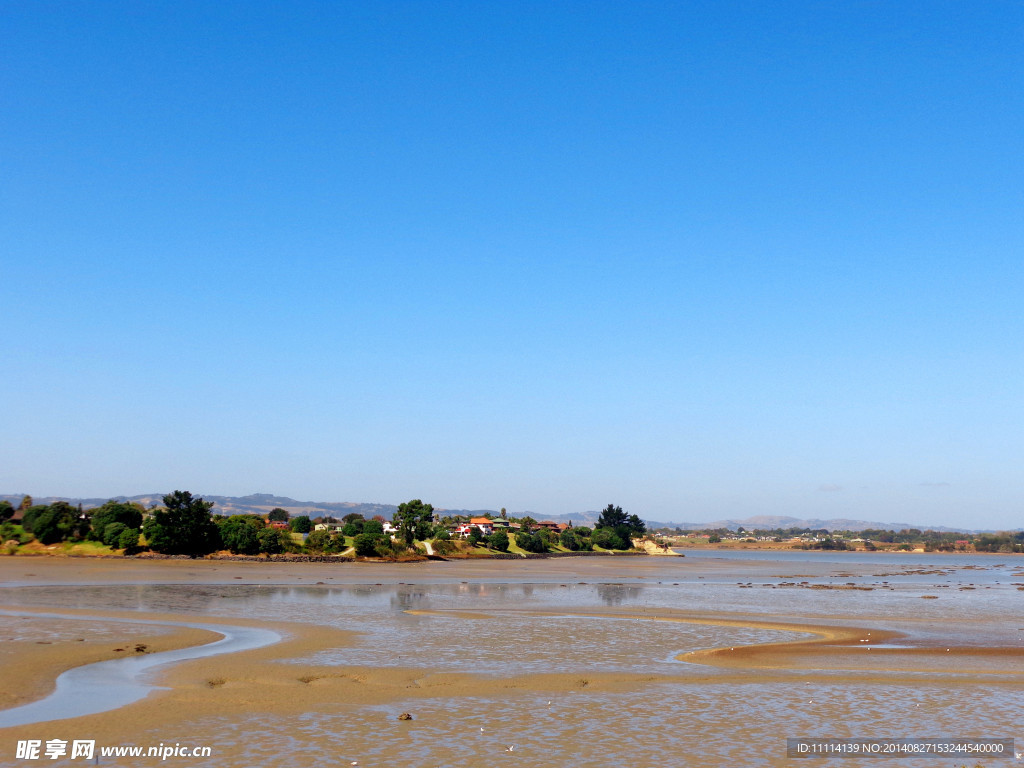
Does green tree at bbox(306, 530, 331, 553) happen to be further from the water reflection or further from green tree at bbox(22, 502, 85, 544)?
the water reflection

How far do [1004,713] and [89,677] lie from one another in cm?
2958

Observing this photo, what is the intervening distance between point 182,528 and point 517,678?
109577 millimetres

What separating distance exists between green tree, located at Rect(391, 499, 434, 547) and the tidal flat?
9246 cm

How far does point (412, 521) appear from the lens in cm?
15725

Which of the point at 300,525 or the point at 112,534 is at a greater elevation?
the point at 300,525

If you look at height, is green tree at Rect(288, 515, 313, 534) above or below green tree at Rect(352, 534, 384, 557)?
above

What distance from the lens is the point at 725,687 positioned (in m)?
27.3

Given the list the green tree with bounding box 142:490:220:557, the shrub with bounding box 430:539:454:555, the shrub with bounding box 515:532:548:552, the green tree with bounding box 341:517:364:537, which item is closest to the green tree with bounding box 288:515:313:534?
the green tree with bounding box 341:517:364:537

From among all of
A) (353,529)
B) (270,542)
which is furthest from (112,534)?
(353,529)

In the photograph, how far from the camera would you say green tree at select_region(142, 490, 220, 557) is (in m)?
122

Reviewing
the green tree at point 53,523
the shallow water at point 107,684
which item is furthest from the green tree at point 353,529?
the shallow water at point 107,684

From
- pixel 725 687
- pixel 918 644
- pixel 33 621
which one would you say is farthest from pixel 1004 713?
pixel 33 621

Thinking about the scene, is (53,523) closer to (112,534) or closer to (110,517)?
(110,517)

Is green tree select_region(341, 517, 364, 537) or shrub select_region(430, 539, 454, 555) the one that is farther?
shrub select_region(430, 539, 454, 555)
